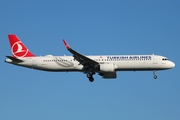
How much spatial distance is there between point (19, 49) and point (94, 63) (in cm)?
1419

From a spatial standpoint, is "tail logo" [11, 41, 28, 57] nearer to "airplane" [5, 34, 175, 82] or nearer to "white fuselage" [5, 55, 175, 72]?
"airplane" [5, 34, 175, 82]

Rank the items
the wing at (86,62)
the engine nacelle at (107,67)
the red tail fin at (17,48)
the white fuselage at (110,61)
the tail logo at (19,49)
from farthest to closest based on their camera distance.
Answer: the tail logo at (19,49), the red tail fin at (17,48), the white fuselage at (110,61), the engine nacelle at (107,67), the wing at (86,62)

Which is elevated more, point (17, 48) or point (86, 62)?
point (17, 48)

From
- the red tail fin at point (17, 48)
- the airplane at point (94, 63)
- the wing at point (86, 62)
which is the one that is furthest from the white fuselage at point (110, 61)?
the red tail fin at point (17, 48)

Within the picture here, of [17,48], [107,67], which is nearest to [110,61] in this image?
[107,67]

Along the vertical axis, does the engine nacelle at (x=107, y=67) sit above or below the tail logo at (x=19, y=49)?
below

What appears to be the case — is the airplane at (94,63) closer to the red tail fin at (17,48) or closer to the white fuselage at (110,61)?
the white fuselage at (110,61)

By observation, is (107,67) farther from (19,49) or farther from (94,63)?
(19,49)

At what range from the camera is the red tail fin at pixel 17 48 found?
6794cm

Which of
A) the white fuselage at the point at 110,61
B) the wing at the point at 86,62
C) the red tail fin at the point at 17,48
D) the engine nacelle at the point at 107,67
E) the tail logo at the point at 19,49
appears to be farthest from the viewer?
the tail logo at the point at 19,49

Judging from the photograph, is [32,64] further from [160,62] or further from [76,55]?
[160,62]

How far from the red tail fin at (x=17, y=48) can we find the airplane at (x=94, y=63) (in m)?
0.75

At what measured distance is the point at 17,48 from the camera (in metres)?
69.1

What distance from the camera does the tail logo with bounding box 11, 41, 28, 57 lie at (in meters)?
68.1
